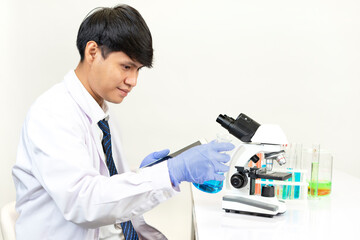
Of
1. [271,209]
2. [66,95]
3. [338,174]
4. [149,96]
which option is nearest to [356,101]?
[338,174]

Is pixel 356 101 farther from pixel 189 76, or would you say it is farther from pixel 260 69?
pixel 189 76

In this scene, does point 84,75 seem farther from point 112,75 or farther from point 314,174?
point 314,174

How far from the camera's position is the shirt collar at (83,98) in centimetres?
149

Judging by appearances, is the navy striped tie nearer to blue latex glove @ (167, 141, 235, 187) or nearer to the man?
the man

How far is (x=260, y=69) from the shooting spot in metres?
2.74

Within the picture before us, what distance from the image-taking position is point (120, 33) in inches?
56.9

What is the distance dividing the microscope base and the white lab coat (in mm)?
292

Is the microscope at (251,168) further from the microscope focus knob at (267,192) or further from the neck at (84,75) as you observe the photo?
the neck at (84,75)

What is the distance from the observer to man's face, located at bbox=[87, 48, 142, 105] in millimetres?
1479

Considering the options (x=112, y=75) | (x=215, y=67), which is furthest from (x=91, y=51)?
(x=215, y=67)

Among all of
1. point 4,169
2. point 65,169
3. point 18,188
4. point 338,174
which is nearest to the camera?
point 65,169

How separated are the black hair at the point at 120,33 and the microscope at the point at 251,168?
395 mm

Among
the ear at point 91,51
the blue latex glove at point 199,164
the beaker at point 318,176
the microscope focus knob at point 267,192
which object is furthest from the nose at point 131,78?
the beaker at point 318,176

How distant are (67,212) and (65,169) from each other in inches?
5.2
